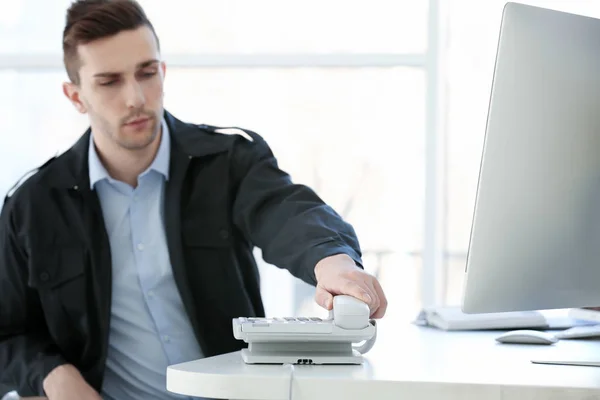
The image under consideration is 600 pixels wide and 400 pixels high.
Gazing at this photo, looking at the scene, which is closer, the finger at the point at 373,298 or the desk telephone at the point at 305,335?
the desk telephone at the point at 305,335

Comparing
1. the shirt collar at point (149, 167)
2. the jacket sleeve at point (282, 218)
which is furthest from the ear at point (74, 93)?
the jacket sleeve at point (282, 218)

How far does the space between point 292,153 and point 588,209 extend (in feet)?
7.75

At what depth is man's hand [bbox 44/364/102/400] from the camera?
178 centimetres

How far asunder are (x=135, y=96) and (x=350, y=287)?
3.03 ft

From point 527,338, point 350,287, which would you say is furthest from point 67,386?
point 527,338

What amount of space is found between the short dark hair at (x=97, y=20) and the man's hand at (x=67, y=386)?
74 cm

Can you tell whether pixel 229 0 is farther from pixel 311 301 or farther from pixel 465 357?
pixel 465 357

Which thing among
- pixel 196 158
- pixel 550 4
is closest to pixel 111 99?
pixel 196 158

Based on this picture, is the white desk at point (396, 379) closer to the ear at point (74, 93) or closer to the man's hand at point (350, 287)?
the man's hand at point (350, 287)

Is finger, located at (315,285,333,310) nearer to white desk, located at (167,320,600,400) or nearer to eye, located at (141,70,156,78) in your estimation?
white desk, located at (167,320,600,400)

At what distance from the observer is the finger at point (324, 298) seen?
131cm

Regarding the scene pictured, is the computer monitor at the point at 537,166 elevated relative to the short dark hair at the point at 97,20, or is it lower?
lower

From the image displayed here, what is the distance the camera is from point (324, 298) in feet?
4.39

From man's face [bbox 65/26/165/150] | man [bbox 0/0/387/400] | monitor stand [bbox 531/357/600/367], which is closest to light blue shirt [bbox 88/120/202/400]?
man [bbox 0/0/387/400]
